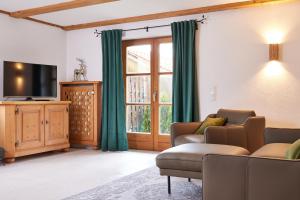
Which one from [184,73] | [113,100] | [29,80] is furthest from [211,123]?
[29,80]

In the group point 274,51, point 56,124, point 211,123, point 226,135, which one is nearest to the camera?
point 226,135

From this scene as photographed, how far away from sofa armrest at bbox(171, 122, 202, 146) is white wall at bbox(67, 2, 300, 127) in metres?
0.84

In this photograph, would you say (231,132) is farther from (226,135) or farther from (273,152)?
(273,152)

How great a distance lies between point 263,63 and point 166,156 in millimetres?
2621

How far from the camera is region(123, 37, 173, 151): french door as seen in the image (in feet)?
19.0

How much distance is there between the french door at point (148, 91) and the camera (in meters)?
5.79

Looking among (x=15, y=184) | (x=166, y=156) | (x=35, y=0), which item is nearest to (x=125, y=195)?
(x=166, y=156)

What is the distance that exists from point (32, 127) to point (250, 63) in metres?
3.52

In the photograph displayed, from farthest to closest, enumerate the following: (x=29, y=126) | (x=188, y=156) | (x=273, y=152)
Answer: (x=29, y=126), (x=188, y=156), (x=273, y=152)

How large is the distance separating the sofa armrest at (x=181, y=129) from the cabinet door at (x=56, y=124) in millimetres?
2247

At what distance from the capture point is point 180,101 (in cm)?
538

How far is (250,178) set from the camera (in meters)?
1.89

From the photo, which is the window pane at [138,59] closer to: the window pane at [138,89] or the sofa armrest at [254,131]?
the window pane at [138,89]

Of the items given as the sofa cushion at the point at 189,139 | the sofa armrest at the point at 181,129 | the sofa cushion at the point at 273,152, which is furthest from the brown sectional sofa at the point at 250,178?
the sofa armrest at the point at 181,129
